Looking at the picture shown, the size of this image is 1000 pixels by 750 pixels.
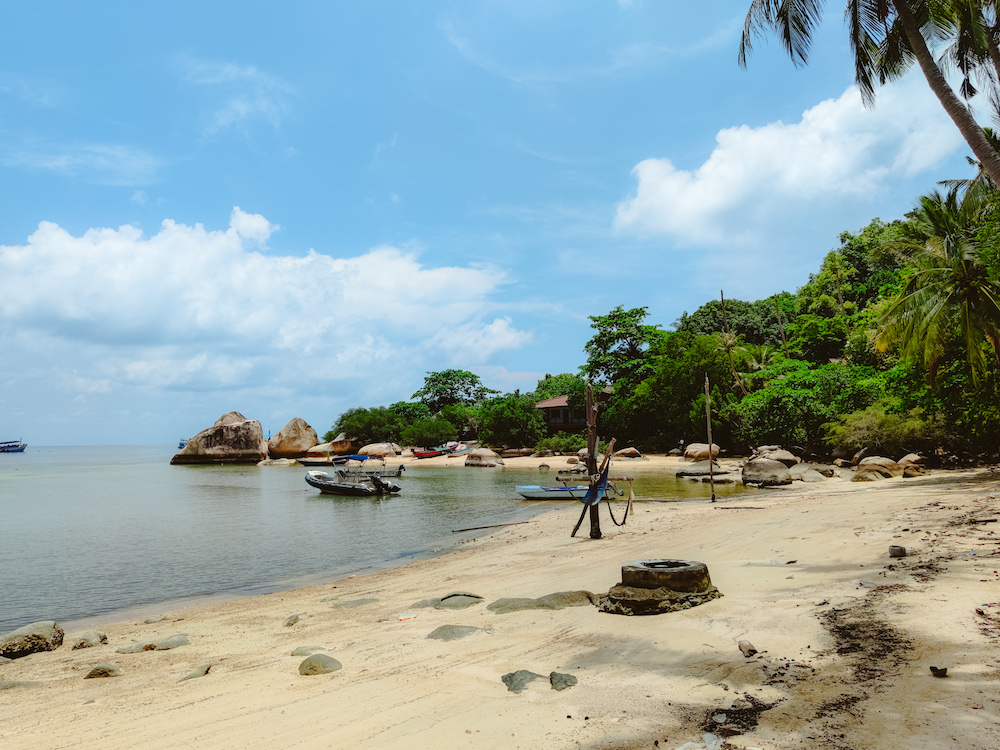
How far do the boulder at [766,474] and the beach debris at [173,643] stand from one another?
78.4 feet

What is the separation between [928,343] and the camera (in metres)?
17.2

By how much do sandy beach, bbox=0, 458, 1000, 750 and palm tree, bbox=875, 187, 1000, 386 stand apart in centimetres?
844

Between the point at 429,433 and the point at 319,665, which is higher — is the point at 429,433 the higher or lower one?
the higher one

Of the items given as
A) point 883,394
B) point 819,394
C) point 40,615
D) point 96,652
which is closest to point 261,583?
point 40,615

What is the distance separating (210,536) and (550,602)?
17.0m

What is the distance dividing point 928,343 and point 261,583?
1948 cm

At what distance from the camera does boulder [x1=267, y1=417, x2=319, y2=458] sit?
66.9 metres

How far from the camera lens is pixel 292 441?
67125 mm

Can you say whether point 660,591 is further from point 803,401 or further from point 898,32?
point 803,401

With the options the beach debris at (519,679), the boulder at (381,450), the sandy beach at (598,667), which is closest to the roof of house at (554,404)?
the boulder at (381,450)

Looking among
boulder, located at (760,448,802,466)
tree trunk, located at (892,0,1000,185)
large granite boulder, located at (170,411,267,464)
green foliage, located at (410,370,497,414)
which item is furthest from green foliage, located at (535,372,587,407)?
tree trunk, located at (892,0,1000,185)

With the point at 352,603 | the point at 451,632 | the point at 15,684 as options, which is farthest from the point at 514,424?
the point at 15,684

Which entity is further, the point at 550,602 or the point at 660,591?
the point at 550,602

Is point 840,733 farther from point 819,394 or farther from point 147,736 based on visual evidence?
point 819,394
